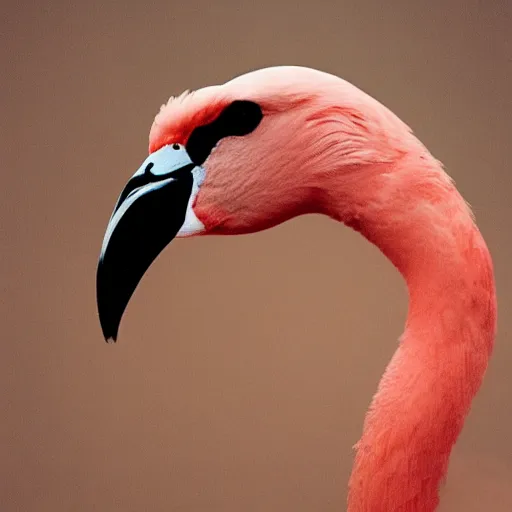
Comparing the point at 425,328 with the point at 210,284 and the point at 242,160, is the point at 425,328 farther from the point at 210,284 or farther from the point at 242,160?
the point at 210,284

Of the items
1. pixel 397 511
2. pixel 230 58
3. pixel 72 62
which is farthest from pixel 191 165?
pixel 72 62

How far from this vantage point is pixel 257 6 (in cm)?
121

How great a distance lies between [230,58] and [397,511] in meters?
0.91

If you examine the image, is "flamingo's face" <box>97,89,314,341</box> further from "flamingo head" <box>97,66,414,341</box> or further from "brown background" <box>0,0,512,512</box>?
"brown background" <box>0,0,512,512</box>

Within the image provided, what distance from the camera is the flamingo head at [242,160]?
598 mm

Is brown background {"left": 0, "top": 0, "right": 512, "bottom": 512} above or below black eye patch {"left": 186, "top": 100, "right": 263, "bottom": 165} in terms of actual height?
below

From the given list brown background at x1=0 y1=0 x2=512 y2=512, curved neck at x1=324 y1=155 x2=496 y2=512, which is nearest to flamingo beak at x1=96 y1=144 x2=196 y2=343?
curved neck at x1=324 y1=155 x2=496 y2=512

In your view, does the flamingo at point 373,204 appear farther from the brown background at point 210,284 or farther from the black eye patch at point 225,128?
the brown background at point 210,284

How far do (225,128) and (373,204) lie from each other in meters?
0.17

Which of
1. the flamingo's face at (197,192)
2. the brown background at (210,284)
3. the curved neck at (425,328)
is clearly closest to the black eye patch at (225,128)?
the flamingo's face at (197,192)

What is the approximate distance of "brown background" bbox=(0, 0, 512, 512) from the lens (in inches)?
46.6

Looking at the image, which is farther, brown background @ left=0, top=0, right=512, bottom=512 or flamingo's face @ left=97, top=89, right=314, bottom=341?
brown background @ left=0, top=0, right=512, bottom=512

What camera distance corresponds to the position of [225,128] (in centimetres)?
61

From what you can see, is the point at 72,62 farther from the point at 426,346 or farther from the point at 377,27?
the point at 426,346
